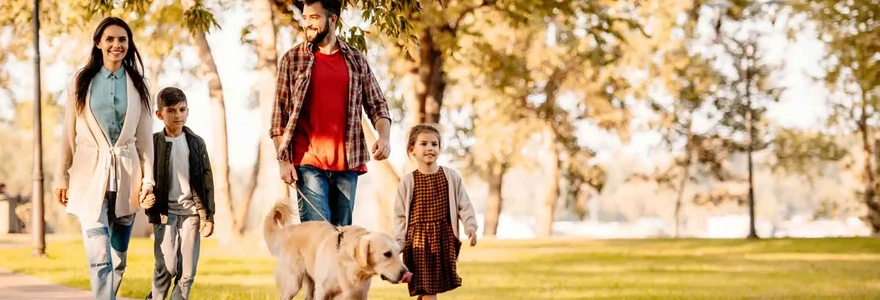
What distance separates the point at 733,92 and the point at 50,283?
39.1 m

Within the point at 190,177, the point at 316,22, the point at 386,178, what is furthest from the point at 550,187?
the point at 316,22

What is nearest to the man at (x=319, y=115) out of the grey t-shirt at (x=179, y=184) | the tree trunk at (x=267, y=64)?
the grey t-shirt at (x=179, y=184)

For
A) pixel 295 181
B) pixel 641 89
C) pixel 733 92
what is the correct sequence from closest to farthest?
pixel 295 181 < pixel 641 89 < pixel 733 92

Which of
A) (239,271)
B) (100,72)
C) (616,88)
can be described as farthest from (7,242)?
(100,72)

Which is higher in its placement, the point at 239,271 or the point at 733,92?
the point at 733,92

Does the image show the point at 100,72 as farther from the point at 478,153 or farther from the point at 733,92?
the point at 733,92

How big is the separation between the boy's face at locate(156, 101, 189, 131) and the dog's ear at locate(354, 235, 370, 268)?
2397 mm

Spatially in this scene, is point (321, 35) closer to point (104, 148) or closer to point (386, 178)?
point (104, 148)

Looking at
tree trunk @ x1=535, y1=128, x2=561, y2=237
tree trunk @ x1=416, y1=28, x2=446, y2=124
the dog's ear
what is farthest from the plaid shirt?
tree trunk @ x1=535, y1=128, x2=561, y2=237

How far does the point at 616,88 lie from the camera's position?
43.5m

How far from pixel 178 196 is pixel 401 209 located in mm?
1558

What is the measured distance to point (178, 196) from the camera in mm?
9688

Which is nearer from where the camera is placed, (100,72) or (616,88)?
(100,72)

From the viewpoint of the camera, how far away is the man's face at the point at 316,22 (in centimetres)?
840
